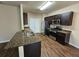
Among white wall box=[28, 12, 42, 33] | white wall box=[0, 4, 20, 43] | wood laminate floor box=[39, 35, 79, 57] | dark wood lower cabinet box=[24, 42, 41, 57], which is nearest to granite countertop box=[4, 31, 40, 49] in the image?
dark wood lower cabinet box=[24, 42, 41, 57]

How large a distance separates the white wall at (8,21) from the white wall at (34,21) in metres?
3.05

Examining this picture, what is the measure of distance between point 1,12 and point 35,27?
176 inches

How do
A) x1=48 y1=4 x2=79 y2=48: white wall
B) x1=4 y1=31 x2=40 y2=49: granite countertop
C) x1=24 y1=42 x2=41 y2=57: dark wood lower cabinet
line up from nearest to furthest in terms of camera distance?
1. x1=4 y1=31 x2=40 y2=49: granite countertop
2. x1=24 y1=42 x2=41 y2=57: dark wood lower cabinet
3. x1=48 y1=4 x2=79 y2=48: white wall

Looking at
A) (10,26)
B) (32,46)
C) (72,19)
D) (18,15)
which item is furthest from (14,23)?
(72,19)

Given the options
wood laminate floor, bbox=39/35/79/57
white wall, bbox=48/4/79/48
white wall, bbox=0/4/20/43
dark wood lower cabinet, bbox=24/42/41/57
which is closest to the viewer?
dark wood lower cabinet, bbox=24/42/41/57

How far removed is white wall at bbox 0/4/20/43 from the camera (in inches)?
170

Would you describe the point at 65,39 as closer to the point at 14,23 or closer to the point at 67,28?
the point at 67,28

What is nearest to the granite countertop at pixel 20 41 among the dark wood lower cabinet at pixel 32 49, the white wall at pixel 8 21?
the dark wood lower cabinet at pixel 32 49

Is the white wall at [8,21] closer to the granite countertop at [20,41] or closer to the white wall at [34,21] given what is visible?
the granite countertop at [20,41]

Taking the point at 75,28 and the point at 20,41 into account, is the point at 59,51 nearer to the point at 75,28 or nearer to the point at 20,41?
the point at 75,28

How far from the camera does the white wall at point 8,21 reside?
432 cm

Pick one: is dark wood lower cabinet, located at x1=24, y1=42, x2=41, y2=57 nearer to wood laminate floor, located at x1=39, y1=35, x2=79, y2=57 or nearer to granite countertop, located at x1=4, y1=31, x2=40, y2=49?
granite countertop, located at x1=4, y1=31, x2=40, y2=49

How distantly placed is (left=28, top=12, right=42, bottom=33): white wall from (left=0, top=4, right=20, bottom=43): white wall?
3053 millimetres

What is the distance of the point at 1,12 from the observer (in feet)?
13.8
